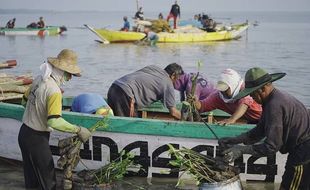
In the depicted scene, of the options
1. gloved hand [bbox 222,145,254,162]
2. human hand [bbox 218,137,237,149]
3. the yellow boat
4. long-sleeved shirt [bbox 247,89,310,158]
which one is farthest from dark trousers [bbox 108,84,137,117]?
the yellow boat

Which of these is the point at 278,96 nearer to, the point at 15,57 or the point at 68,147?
the point at 68,147

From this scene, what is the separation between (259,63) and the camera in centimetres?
2183

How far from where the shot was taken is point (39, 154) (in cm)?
533

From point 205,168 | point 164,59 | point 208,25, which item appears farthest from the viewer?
point 208,25

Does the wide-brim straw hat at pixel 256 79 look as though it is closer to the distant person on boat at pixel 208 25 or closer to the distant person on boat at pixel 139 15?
the distant person on boat at pixel 139 15

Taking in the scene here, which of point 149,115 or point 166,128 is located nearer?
point 166,128

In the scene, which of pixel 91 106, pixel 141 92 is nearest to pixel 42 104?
pixel 91 106

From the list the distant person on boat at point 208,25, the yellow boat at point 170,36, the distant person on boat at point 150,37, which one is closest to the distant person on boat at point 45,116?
the distant person on boat at point 150,37

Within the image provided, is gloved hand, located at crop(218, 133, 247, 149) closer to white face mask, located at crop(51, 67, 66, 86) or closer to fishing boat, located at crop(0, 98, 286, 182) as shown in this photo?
fishing boat, located at crop(0, 98, 286, 182)

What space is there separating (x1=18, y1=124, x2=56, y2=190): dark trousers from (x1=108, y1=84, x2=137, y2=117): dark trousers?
135 cm

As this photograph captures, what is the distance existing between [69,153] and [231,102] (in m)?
2.01

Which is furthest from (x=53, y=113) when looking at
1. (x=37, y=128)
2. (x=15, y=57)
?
(x=15, y=57)

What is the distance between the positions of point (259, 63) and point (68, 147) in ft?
56.2

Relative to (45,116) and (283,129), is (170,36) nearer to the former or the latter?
(45,116)
